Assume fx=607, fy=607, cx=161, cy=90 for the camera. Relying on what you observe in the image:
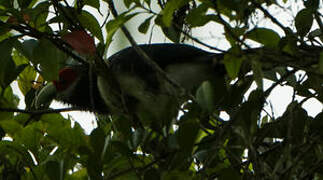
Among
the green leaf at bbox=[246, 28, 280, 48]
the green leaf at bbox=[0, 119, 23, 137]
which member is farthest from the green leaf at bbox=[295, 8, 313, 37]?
the green leaf at bbox=[0, 119, 23, 137]

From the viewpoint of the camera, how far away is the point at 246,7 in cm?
171

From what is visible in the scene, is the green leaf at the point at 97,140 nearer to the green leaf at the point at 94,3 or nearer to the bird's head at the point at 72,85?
the green leaf at the point at 94,3

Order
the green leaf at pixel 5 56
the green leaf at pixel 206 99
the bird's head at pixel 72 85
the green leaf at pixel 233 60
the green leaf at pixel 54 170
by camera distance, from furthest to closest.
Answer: the bird's head at pixel 72 85 → the green leaf at pixel 5 56 → the green leaf at pixel 54 170 → the green leaf at pixel 233 60 → the green leaf at pixel 206 99

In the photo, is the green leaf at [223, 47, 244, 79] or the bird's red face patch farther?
the bird's red face patch

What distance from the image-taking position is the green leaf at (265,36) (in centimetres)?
166

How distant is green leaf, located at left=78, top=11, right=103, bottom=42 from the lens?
7.08 ft

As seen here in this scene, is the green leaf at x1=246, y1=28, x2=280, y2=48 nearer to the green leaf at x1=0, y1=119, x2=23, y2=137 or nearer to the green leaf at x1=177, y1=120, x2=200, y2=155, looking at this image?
the green leaf at x1=177, y1=120, x2=200, y2=155

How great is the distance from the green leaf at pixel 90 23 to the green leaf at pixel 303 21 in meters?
0.70

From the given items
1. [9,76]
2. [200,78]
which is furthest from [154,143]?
[200,78]

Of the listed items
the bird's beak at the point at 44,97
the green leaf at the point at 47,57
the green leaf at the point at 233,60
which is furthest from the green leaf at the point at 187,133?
the bird's beak at the point at 44,97

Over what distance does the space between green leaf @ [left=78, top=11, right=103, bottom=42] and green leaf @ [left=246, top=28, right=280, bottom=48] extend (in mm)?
677

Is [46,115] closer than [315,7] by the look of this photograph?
No

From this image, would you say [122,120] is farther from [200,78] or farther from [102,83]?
[200,78]

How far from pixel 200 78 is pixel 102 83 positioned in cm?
102
